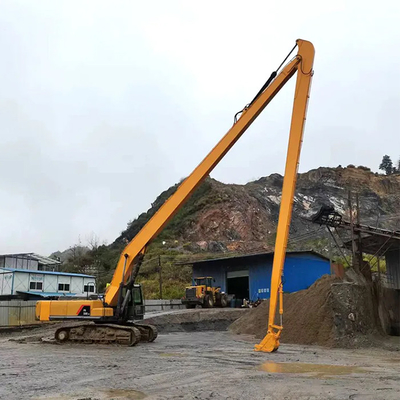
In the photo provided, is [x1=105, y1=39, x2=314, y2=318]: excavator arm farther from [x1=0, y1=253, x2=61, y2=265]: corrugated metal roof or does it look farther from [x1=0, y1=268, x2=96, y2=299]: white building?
[x1=0, y1=253, x2=61, y2=265]: corrugated metal roof

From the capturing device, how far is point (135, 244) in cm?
1606

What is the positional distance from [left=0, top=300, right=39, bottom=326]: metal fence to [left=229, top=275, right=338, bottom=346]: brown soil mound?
13.2 meters

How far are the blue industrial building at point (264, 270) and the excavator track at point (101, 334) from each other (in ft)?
82.7

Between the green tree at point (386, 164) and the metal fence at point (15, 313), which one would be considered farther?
the green tree at point (386, 164)

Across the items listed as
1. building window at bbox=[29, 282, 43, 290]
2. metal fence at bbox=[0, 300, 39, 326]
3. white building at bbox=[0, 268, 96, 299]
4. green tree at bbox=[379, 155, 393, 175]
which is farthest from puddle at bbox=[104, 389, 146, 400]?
green tree at bbox=[379, 155, 393, 175]

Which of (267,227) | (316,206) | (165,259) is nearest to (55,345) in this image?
(165,259)

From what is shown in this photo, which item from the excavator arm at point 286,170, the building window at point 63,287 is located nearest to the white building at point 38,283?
the building window at point 63,287

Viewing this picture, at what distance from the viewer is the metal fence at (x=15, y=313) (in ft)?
80.2

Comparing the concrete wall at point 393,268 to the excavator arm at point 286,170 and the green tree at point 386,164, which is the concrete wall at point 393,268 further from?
the green tree at point 386,164

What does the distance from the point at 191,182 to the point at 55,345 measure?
8019mm

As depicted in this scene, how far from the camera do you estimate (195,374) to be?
9.28 m

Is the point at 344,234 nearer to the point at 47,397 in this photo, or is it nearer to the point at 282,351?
the point at 282,351

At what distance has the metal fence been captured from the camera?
80.2 ft

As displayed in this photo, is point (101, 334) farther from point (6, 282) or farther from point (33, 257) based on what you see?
point (33, 257)
